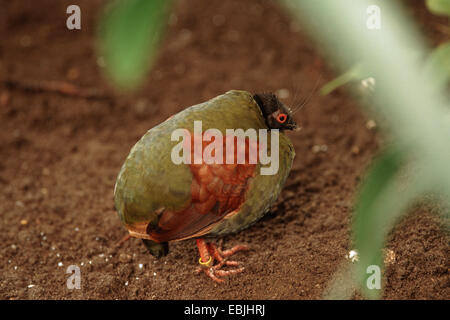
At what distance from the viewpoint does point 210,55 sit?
13.8ft

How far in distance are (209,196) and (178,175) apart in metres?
0.16

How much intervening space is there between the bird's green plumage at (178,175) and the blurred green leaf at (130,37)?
156cm

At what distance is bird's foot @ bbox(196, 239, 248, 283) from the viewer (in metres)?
2.29

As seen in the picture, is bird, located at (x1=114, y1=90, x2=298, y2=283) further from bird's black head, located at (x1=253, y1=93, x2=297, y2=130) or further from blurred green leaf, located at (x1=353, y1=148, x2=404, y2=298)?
blurred green leaf, located at (x1=353, y1=148, x2=404, y2=298)

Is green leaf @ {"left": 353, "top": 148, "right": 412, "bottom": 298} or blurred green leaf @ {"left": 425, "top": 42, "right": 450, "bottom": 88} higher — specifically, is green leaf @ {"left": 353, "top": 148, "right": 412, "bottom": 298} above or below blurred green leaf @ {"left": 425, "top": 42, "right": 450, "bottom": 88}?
below

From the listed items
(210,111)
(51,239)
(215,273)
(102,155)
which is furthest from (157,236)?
(102,155)

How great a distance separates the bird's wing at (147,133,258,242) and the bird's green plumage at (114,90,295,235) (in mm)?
A: 32

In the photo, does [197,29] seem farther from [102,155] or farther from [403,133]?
[403,133]

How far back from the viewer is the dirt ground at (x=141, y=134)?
2.25m

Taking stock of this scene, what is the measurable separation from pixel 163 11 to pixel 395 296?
5.97ft

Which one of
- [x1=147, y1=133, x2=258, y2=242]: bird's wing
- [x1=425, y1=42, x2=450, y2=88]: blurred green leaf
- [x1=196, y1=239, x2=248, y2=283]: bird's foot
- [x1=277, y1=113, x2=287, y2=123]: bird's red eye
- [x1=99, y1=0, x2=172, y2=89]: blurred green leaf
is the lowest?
[x1=196, y1=239, x2=248, y2=283]: bird's foot

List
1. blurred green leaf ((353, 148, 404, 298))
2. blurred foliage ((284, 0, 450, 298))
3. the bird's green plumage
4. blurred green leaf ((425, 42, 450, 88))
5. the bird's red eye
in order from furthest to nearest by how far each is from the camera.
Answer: the bird's red eye → the bird's green plumage → blurred green leaf ((425, 42, 450, 88)) → blurred green leaf ((353, 148, 404, 298)) → blurred foliage ((284, 0, 450, 298))

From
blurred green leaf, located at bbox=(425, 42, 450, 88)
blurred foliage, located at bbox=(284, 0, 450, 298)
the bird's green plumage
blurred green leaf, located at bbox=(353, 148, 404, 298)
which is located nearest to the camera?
blurred foliage, located at bbox=(284, 0, 450, 298)

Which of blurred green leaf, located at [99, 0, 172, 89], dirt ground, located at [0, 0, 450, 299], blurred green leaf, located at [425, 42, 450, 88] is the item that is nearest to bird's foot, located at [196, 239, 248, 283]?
dirt ground, located at [0, 0, 450, 299]
